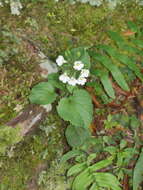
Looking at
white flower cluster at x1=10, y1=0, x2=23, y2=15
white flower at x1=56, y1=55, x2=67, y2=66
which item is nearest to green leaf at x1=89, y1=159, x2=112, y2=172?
white flower at x1=56, y1=55, x2=67, y2=66

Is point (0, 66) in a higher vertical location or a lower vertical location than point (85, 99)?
higher

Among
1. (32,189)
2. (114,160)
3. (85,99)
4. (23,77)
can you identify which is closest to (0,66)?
(23,77)

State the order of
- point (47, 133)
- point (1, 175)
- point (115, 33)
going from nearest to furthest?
point (1, 175), point (47, 133), point (115, 33)

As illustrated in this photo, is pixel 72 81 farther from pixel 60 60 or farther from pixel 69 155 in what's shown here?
pixel 69 155

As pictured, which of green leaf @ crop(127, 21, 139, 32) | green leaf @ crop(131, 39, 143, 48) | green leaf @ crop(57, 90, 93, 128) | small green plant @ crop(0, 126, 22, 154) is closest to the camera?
small green plant @ crop(0, 126, 22, 154)

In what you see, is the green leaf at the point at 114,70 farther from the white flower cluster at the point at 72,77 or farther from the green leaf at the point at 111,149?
the green leaf at the point at 111,149

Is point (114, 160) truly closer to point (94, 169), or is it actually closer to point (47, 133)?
point (94, 169)

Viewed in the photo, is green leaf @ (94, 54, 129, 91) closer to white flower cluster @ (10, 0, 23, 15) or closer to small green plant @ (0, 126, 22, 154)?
white flower cluster @ (10, 0, 23, 15)
